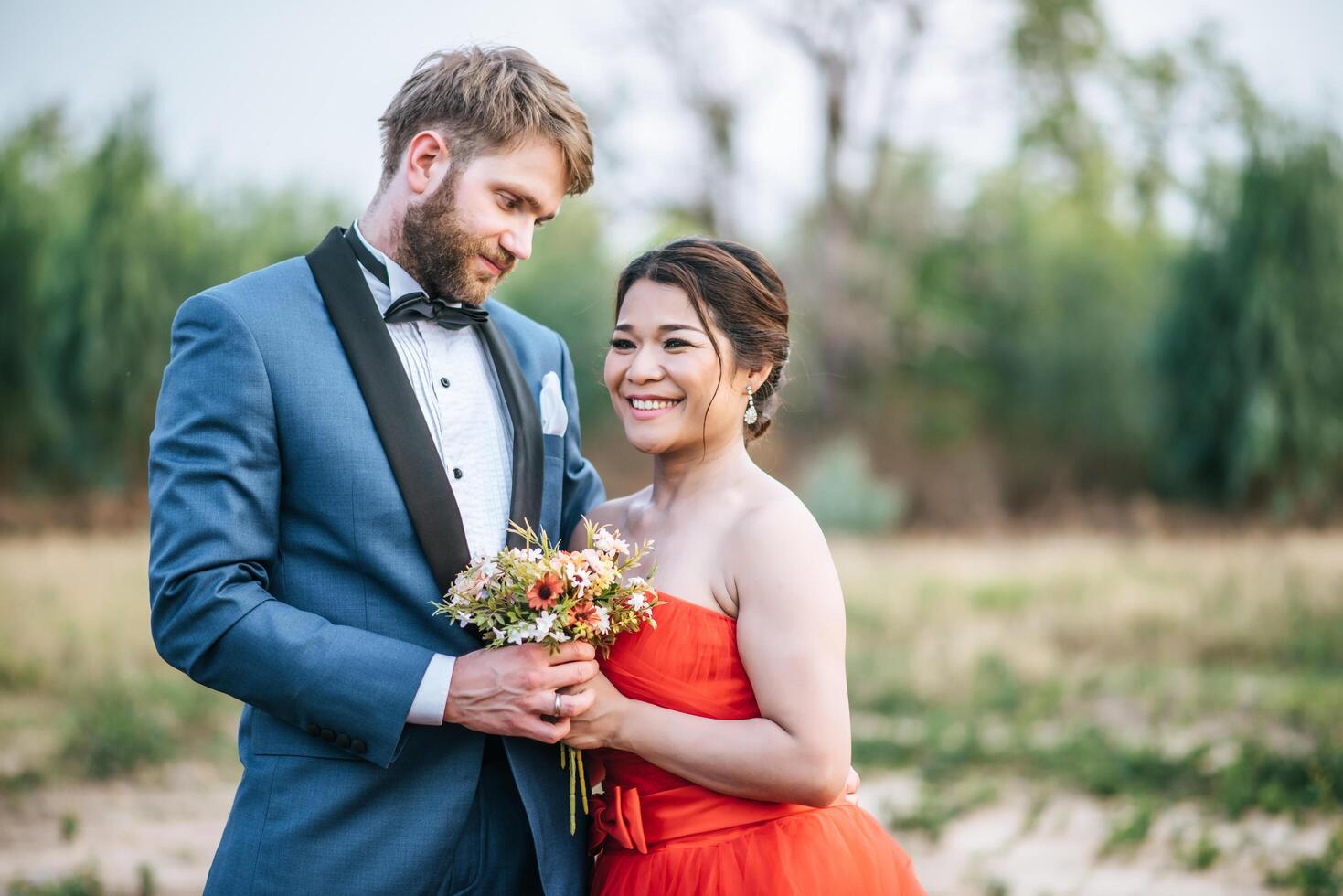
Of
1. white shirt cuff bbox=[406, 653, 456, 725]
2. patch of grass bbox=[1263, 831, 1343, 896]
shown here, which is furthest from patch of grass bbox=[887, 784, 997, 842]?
white shirt cuff bbox=[406, 653, 456, 725]

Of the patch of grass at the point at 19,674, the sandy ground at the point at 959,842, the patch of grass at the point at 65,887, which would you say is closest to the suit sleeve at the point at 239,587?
the patch of grass at the point at 65,887

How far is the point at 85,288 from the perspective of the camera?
44.6 ft

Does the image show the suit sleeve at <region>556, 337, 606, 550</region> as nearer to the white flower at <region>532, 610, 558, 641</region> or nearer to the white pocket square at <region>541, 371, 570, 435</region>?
the white pocket square at <region>541, 371, 570, 435</region>

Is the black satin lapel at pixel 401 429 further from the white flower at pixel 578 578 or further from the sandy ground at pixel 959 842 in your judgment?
the sandy ground at pixel 959 842

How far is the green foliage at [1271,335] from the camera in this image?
14.2 meters

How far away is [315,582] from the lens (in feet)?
7.64

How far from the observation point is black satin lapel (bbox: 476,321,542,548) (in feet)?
8.39

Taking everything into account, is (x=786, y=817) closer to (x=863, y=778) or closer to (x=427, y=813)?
(x=427, y=813)

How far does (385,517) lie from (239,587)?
0.32m

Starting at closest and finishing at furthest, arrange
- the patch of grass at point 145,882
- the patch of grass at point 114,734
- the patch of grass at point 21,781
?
the patch of grass at point 145,882 < the patch of grass at point 21,781 < the patch of grass at point 114,734

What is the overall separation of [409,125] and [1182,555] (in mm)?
10640

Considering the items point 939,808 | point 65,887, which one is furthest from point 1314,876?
point 65,887

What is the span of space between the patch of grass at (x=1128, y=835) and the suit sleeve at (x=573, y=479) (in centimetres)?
368

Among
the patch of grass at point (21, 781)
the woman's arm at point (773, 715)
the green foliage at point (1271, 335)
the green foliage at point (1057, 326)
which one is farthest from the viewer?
the green foliage at point (1057, 326)
